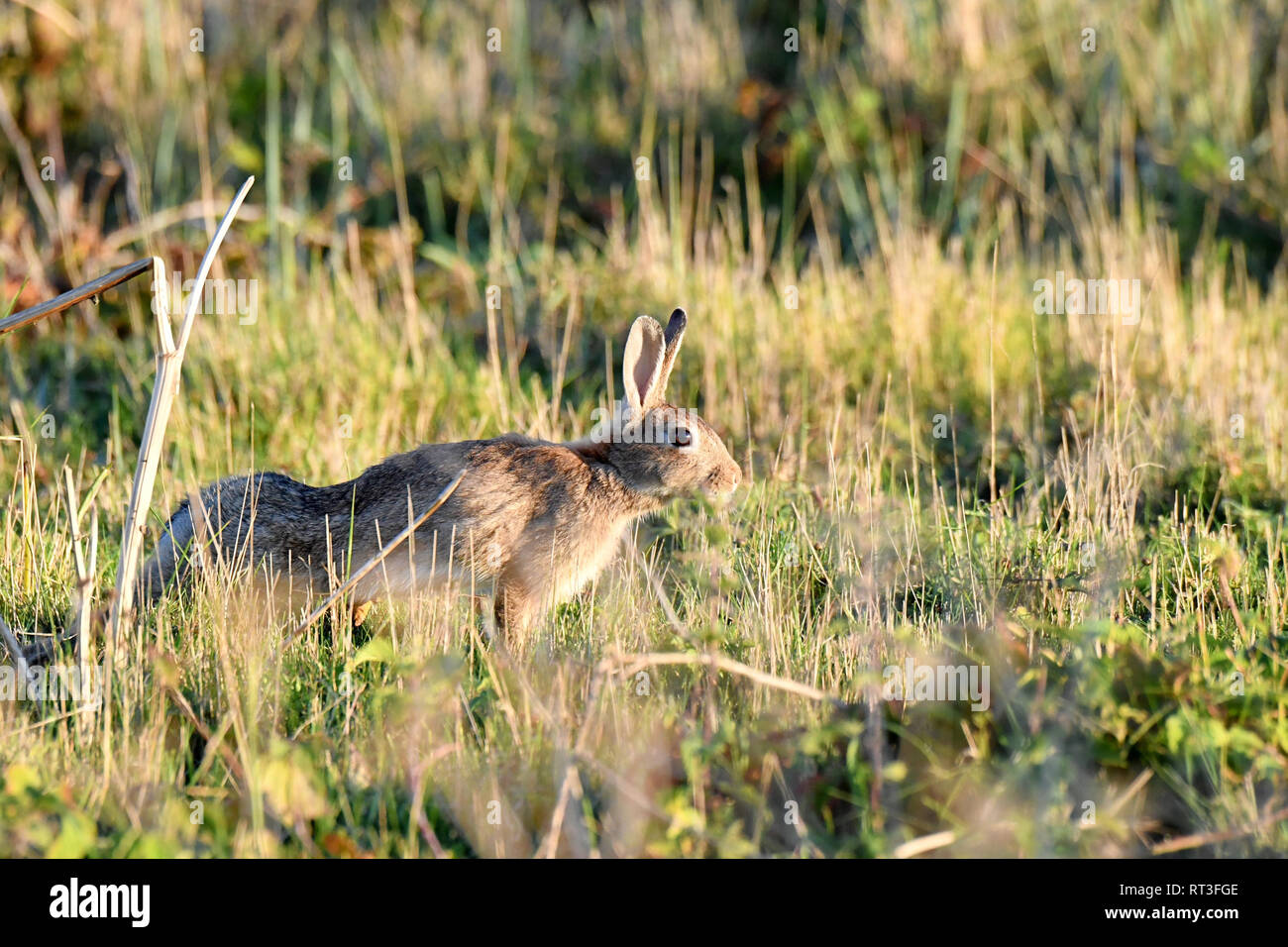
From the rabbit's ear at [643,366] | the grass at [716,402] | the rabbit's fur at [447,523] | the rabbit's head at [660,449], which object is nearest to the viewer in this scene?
the grass at [716,402]

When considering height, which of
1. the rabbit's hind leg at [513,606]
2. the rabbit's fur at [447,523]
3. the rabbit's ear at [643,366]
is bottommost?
the rabbit's hind leg at [513,606]

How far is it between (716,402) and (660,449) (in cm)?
173

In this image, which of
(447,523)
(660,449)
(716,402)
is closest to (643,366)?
(660,449)

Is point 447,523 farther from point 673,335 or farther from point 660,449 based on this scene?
point 673,335

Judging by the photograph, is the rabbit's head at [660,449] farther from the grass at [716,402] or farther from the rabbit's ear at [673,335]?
the grass at [716,402]

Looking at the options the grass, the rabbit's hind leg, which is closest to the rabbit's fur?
the rabbit's hind leg

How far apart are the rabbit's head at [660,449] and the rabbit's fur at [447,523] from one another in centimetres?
1

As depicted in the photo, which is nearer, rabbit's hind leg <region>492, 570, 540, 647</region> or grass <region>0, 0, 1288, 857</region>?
grass <region>0, 0, 1288, 857</region>

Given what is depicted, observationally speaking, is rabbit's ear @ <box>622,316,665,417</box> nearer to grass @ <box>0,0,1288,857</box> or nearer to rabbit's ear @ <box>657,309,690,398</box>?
rabbit's ear @ <box>657,309,690,398</box>

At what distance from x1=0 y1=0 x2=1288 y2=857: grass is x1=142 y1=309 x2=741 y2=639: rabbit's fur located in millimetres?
158

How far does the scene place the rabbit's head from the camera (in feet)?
17.3

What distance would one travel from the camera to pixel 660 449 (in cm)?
529

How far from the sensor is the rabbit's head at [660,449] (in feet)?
17.3

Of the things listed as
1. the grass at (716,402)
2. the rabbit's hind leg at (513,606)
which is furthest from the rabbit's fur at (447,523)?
the grass at (716,402)
